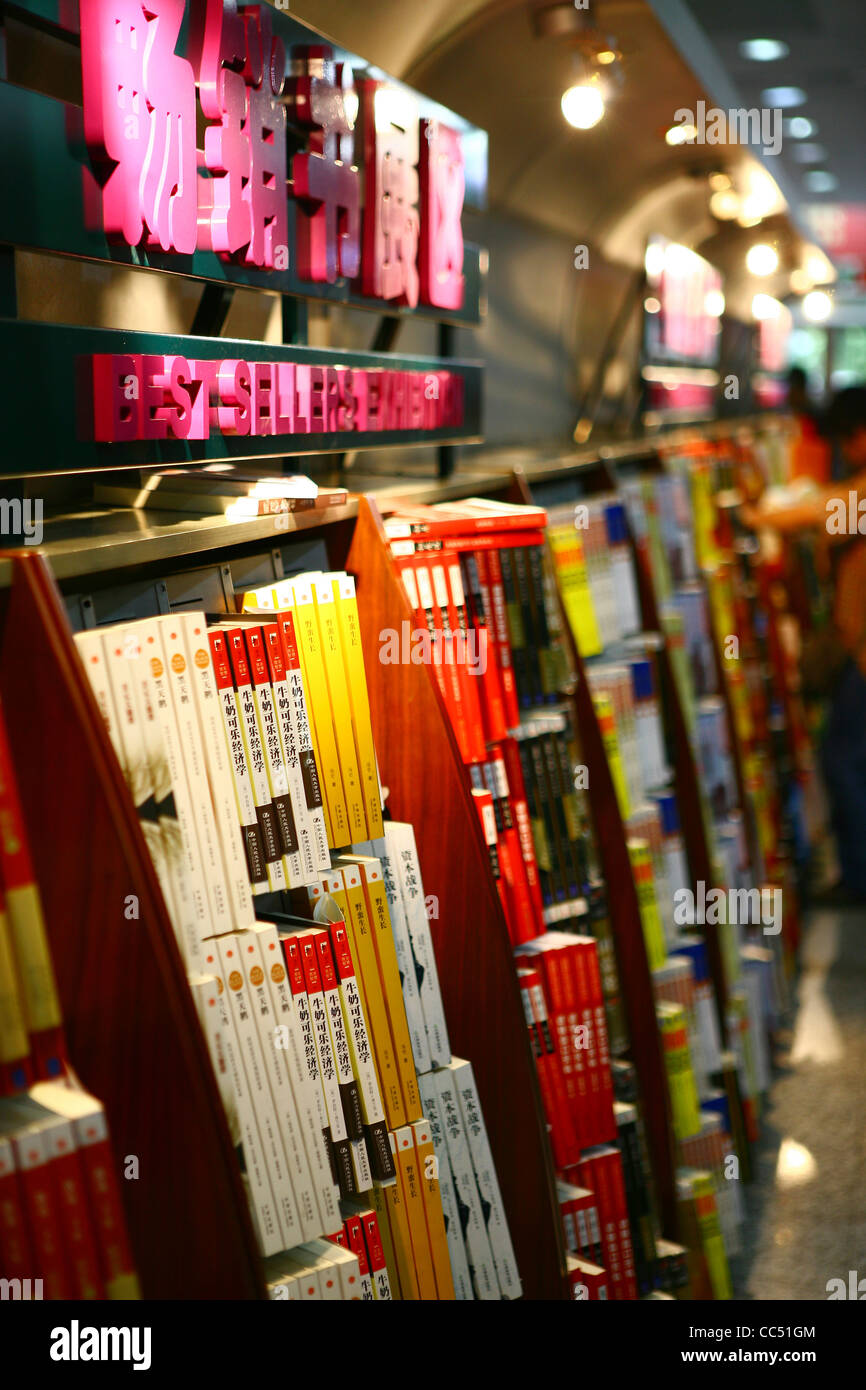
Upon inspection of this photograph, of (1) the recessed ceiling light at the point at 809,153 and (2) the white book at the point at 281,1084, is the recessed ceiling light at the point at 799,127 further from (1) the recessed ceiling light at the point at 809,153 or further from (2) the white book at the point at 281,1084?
(2) the white book at the point at 281,1084

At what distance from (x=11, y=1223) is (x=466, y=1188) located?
1.05 metres

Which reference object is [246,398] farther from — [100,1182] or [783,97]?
[783,97]

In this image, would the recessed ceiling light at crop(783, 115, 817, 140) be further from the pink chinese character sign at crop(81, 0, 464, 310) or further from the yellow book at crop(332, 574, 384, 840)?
the yellow book at crop(332, 574, 384, 840)

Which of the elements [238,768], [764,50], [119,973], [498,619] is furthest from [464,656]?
[764,50]

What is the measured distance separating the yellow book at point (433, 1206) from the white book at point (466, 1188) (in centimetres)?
7

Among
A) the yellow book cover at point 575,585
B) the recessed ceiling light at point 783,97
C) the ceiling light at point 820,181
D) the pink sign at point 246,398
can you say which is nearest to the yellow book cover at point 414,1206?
the pink sign at point 246,398

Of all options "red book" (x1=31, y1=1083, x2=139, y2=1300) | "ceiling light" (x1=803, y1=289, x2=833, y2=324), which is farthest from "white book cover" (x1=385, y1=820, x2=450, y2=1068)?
"ceiling light" (x1=803, y1=289, x2=833, y2=324)

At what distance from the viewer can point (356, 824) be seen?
194 centimetres

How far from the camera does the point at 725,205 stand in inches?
247

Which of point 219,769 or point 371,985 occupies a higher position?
point 219,769

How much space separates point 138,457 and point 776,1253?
2.89 m

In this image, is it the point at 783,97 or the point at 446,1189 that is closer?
the point at 446,1189
